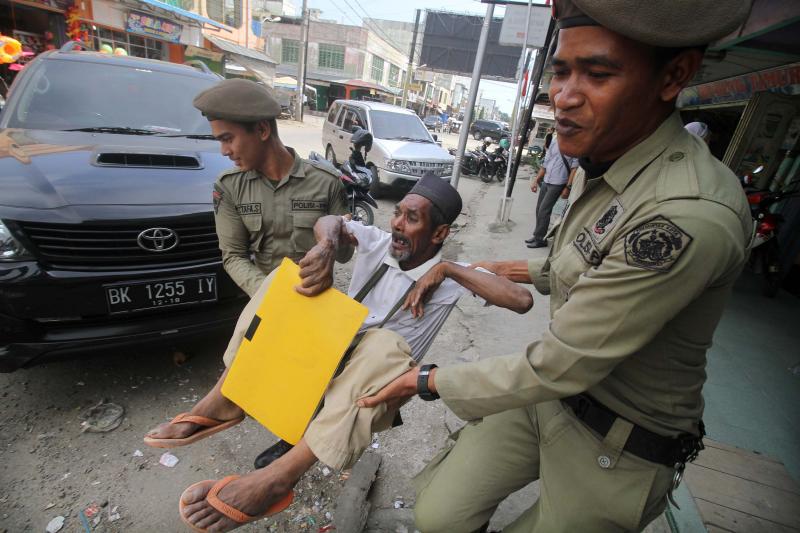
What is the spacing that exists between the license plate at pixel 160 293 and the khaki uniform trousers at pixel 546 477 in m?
1.61

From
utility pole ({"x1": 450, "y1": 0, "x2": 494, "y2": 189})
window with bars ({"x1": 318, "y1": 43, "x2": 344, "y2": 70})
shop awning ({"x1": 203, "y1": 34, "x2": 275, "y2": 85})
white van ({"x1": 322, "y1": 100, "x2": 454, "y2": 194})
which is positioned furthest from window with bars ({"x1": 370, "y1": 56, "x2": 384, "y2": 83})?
utility pole ({"x1": 450, "y1": 0, "x2": 494, "y2": 189})

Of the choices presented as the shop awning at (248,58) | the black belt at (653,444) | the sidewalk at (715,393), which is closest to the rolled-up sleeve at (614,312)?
the black belt at (653,444)

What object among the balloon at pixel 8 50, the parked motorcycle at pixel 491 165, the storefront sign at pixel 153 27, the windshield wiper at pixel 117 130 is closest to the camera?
the windshield wiper at pixel 117 130

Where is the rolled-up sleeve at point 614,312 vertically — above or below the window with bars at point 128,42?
below

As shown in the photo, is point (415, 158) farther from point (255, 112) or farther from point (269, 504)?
point (269, 504)

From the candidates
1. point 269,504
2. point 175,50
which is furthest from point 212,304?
point 175,50

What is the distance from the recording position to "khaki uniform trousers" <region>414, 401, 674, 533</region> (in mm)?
1188

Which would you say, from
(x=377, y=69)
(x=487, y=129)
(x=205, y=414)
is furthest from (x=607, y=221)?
(x=377, y=69)

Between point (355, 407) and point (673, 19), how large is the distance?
4.37 ft

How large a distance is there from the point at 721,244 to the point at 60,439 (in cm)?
290

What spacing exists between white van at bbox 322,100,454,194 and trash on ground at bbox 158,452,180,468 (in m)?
6.57

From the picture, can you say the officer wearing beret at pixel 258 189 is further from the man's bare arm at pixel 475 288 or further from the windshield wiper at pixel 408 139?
the windshield wiper at pixel 408 139

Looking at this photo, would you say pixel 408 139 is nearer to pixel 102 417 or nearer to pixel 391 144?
pixel 391 144

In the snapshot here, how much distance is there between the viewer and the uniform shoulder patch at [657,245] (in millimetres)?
855
